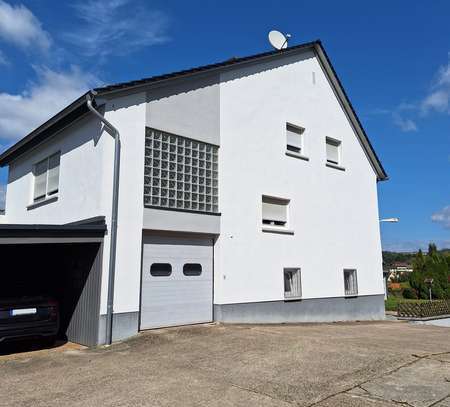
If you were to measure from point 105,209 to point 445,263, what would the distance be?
131ft

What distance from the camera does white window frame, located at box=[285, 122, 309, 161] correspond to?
14.4 meters

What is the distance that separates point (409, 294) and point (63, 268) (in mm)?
39380

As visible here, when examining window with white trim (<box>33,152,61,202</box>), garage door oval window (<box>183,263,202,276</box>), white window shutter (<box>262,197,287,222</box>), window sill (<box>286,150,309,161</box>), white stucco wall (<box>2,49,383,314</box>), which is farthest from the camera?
window sill (<box>286,150,309,161</box>)

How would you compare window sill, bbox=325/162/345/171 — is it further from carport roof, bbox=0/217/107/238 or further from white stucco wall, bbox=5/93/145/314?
carport roof, bbox=0/217/107/238

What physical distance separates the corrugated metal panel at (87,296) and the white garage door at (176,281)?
1.09 meters

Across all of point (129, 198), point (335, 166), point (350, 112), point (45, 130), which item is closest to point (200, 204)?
point (129, 198)

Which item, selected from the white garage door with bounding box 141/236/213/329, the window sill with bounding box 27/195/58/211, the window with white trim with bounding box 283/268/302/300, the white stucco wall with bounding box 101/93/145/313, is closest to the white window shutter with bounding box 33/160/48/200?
the window sill with bounding box 27/195/58/211

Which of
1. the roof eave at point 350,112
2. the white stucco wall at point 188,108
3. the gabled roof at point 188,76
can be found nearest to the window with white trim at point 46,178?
the gabled roof at point 188,76

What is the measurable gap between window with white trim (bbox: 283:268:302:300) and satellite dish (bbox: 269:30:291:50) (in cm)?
787

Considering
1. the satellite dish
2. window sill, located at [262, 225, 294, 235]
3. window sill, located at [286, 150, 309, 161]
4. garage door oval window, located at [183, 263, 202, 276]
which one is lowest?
garage door oval window, located at [183, 263, 202, 276]

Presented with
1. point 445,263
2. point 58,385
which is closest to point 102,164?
point 58,385

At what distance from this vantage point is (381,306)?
17.1 meters

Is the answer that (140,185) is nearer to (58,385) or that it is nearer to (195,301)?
(195,301)

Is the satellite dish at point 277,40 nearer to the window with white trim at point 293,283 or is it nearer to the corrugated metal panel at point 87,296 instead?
the window with white trim at point 293,283
